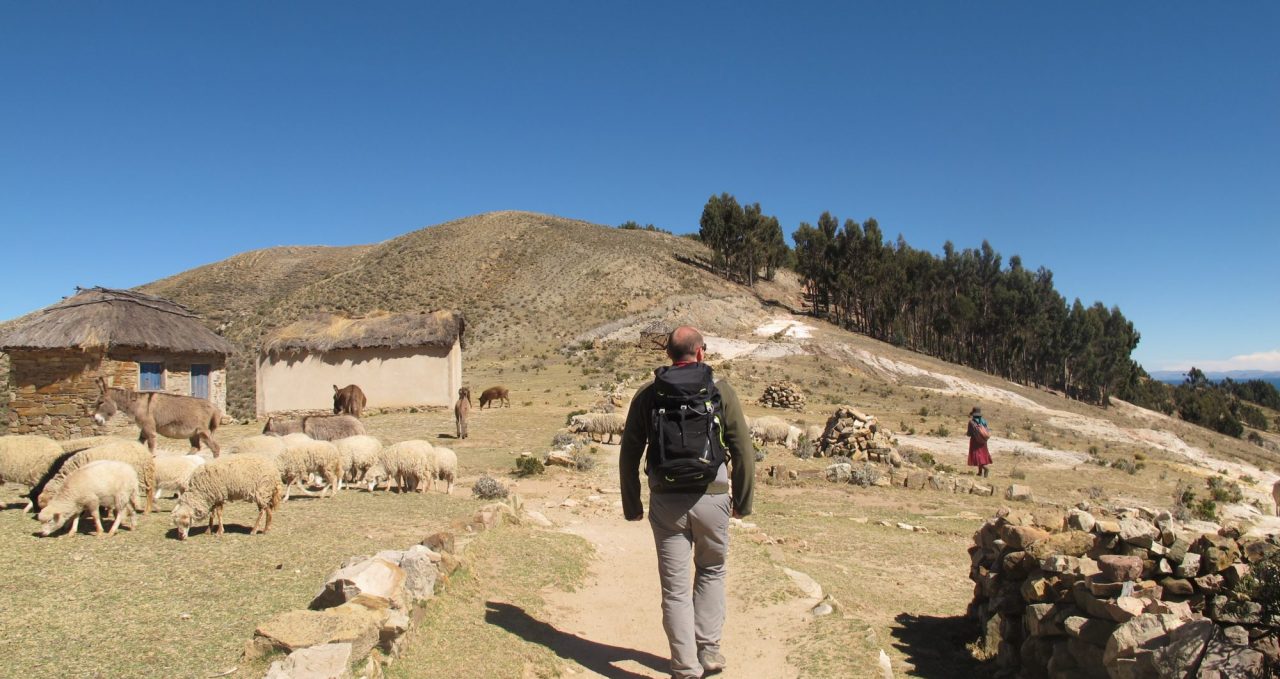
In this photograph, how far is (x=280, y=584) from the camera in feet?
20.7

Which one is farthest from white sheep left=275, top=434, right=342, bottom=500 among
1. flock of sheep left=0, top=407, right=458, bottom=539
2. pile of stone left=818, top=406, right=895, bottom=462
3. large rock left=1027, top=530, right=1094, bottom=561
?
pile of stone left=818, top=406, right=895, bottom=462

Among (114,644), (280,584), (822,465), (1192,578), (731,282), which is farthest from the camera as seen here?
(731,282)

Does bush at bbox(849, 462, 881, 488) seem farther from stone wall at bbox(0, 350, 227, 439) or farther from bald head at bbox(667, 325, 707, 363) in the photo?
stone wall at bbox(0, 350, 227, 439)

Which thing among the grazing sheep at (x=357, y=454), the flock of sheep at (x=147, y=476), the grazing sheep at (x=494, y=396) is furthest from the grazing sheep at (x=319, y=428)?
the grazing sheep at (x=494, y=396)

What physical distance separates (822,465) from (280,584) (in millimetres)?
15292

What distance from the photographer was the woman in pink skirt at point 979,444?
752 inches

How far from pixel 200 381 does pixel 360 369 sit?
209 inches

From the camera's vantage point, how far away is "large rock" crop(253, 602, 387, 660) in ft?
14.8

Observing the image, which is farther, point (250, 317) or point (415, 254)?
point (415, 254)

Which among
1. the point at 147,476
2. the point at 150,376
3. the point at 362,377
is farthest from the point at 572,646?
the point at 362,377

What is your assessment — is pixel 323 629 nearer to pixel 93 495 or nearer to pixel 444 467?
pixel 93 495

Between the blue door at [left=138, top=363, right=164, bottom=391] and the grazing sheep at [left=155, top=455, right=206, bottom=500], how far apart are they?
13511mm

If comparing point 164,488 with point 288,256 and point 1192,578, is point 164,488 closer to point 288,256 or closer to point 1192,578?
point 1192,578

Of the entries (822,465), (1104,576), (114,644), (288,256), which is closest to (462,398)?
(822,465)
